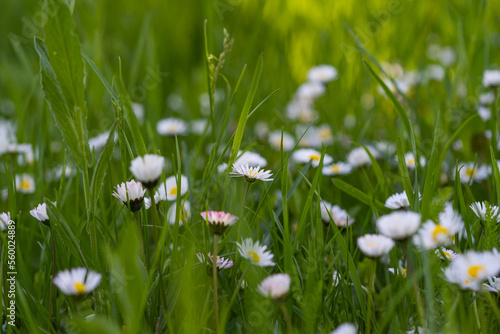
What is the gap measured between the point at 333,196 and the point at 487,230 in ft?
1.69

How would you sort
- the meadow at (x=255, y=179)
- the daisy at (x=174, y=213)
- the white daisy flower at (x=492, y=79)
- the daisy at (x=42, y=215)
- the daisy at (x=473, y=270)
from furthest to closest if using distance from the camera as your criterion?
the white daisy flower at (x=492, y=79) → the daisy at (x=174, y=213) → the daisy at (x=42, y=215) → the meadow at (x=255, y=179) → the daisy at (x=473, y=270)

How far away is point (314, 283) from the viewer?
2.54 feet

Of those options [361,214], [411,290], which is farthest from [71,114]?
[361,214]

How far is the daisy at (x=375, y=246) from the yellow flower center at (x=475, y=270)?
0.33 feet

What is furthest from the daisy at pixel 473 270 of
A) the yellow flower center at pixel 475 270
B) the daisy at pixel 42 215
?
the daisy at pixel 42 215

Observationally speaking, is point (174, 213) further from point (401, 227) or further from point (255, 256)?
point (401, 227)

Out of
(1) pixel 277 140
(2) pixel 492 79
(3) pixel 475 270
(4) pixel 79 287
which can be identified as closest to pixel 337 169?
(1) pixel 277 140

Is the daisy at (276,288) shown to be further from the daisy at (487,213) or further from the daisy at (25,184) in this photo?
the daisy at (25,184)

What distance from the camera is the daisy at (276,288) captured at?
26.3 inches

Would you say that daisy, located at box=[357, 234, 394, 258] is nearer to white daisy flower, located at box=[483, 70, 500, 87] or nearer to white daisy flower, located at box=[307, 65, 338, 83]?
white daisy flower, located at box=[483, 70, 500, 87]

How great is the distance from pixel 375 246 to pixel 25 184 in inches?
36.5

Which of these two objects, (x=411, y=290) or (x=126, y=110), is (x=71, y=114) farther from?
(x=411, y=290)

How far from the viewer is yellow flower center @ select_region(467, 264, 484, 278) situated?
0.63 metres

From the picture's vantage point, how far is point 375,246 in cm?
69
